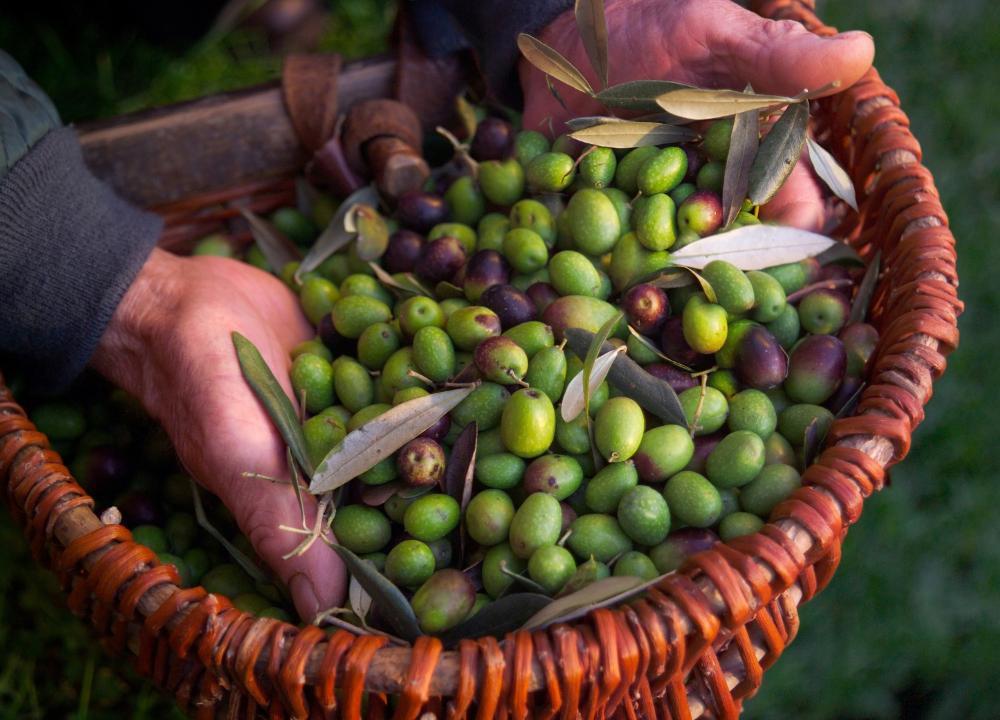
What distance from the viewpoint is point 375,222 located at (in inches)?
76.1

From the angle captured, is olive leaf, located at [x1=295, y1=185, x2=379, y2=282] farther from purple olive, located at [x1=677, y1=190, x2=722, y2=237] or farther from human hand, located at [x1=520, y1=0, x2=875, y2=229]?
purple olive, located at [x1=677, y1=190, x2=722, y2=237]

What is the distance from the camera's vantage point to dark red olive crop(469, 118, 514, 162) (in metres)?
2.00

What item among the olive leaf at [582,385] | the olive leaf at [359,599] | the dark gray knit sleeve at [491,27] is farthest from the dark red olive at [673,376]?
the dark gray knit sleeve at [491,27]

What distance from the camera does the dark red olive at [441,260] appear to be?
5.80 ft

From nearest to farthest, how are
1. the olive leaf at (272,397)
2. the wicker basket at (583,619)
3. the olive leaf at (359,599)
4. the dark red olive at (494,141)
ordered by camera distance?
the wicker basket at (583,619) → the olive leaf at (359,599) → the olive leaf at (272,397) → the dark red olive at (494,141)

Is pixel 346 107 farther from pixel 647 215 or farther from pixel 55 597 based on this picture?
pixel 55 597

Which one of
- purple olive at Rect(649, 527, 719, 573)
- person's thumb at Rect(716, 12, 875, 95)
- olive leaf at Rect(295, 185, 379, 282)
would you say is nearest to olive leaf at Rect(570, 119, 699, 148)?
person's thumb at Rect(716, 12, 875, 95)

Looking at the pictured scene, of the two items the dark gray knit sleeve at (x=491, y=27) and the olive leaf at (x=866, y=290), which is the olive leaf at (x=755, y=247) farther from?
the dark gray knit sleeve at (x=491, y=27)

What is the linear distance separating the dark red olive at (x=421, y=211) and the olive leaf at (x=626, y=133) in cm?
43

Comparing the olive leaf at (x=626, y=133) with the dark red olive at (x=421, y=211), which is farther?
the dark red olive at (x=421, y=211)

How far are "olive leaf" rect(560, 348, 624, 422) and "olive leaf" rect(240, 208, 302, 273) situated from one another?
3.18ft

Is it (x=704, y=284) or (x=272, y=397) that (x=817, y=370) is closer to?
(x=704, y=284)

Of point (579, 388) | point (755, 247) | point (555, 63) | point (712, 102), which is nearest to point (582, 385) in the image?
point (579, 388)

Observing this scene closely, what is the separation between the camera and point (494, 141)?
1998 millimetres
